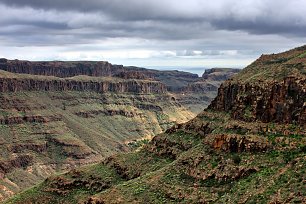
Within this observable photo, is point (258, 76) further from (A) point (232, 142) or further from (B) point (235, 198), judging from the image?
(B) point (235, 198)

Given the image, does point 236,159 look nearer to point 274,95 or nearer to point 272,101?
point 272,101

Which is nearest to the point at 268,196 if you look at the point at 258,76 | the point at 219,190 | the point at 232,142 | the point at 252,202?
the point at 252,202

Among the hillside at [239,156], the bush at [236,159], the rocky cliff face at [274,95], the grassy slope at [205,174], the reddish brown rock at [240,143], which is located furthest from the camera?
the bush at [236,159]

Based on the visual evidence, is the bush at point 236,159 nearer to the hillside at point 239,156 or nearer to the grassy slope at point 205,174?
the hillside at point 239,156

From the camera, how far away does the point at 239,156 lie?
9631 cm

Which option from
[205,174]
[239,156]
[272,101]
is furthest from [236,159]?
[272,101]

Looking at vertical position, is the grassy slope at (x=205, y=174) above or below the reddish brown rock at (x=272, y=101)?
below

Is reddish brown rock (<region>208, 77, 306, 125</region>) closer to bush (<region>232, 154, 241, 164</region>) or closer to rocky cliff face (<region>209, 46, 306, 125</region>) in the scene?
rocky cliff face (<region>209, 46, 306, 125</region>)

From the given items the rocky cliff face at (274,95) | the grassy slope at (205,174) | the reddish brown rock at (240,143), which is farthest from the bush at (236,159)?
the rocky cliff face at (274,95)

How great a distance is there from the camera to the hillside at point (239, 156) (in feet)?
282

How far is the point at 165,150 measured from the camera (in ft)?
417

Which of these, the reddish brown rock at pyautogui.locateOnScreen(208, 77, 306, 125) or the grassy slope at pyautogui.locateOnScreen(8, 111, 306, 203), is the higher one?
the reddish brown rock at pyautogui.locateOnScreen(208, 77, 306, 125)

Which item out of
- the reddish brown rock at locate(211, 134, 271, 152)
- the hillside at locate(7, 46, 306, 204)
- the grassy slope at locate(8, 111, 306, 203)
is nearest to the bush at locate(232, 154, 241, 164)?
the hillside at locate(7, 46, 306, 204)

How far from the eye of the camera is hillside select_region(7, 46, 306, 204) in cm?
8594
